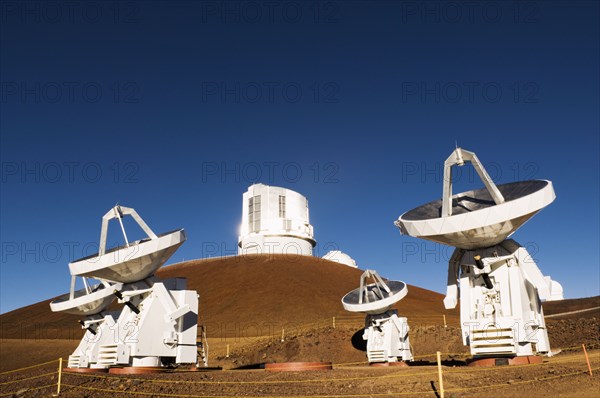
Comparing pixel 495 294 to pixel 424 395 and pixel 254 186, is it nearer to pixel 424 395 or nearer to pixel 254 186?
pixel 424 395

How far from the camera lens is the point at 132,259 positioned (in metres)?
23.1

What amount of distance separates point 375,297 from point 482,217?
12548mm

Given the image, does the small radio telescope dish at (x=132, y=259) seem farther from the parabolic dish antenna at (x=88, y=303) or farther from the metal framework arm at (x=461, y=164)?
the metal framework arm at (x=461, y=164)

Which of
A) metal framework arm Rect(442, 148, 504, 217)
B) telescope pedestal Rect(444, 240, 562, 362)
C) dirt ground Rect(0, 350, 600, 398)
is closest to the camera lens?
dirt ground Rect(0, 350, 600, 398)

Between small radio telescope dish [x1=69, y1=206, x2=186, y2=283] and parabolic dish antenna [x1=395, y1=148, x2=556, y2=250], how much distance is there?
11.0 metres

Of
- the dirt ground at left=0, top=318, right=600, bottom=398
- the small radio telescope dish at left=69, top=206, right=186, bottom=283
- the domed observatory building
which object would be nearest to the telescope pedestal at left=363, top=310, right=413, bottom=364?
the dirt ground at left=0, top=318, right=600, bottom=398

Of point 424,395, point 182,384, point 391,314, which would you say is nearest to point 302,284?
point 391,314

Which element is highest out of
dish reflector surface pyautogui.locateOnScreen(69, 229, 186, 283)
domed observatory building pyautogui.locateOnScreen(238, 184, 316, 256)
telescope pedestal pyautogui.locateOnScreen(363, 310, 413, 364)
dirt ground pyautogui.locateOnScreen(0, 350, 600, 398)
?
domed observatory building pyautogui.locateOnScreen(238, 184, 316, 256)

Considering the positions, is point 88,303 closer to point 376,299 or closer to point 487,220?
point 376,299

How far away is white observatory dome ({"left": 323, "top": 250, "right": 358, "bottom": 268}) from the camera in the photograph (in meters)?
89.1

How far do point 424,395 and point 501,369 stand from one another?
5.61 metres

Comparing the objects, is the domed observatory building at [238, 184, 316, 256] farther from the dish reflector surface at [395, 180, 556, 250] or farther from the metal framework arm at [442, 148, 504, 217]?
the metal framework arm at [442, 148, 504, 217]

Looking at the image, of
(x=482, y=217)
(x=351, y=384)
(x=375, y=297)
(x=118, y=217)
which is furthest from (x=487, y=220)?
(x=118, y=217)

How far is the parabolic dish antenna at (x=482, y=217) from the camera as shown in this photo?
18.3 meters
